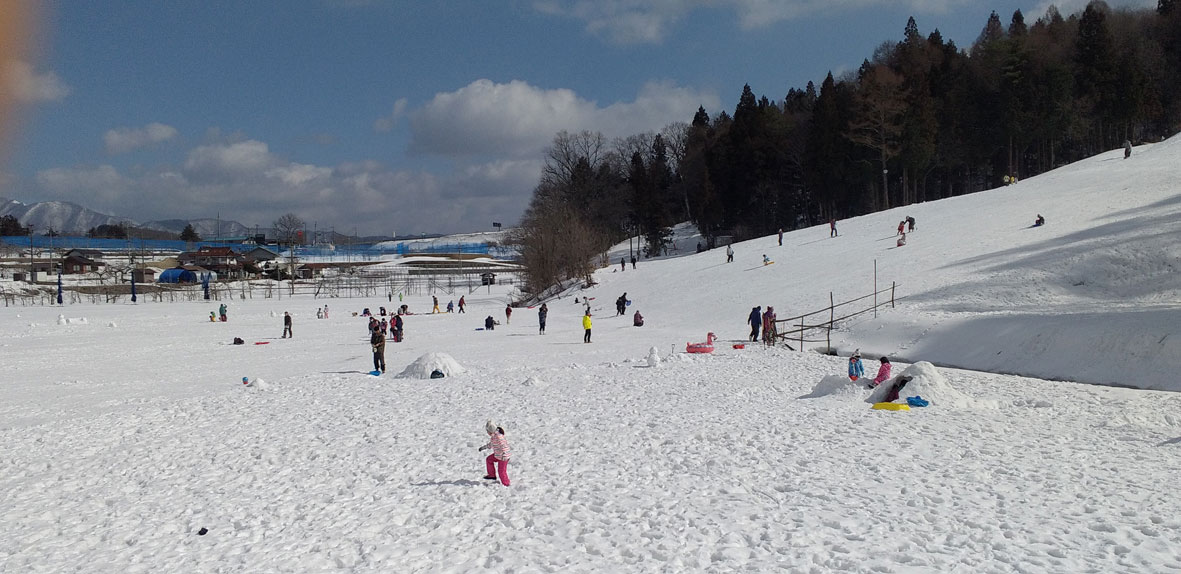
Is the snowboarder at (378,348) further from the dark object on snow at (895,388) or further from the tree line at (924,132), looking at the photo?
the tree line at (924,132)

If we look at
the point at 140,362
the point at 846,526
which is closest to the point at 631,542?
the point at 846,526

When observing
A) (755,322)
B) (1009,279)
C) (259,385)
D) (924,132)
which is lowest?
(259,385)

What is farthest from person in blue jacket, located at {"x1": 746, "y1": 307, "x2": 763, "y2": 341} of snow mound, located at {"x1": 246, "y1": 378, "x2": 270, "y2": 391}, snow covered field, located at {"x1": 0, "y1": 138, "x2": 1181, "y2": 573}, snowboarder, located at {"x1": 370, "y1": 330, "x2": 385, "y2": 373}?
snow mound, located at {"x1": 246, "y1": 378, "x2": 270, "y2": 391}

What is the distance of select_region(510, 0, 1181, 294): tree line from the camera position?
56.8 metres

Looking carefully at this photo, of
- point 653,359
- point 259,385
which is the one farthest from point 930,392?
point 259,385

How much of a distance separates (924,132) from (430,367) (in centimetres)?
5130

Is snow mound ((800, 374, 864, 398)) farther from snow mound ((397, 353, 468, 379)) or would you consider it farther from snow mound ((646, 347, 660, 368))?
snow mound ((397, 353, 468, 379))

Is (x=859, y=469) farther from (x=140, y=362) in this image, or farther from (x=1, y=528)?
(x=140, y=362)

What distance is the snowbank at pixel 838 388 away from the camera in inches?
624

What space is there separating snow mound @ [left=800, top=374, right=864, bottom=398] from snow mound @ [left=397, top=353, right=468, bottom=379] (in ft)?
34.4

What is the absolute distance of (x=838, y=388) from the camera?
16.2m

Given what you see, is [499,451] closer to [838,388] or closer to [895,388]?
[895,388]

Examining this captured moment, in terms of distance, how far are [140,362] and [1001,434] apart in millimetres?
27649

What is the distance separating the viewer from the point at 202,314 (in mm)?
49125
